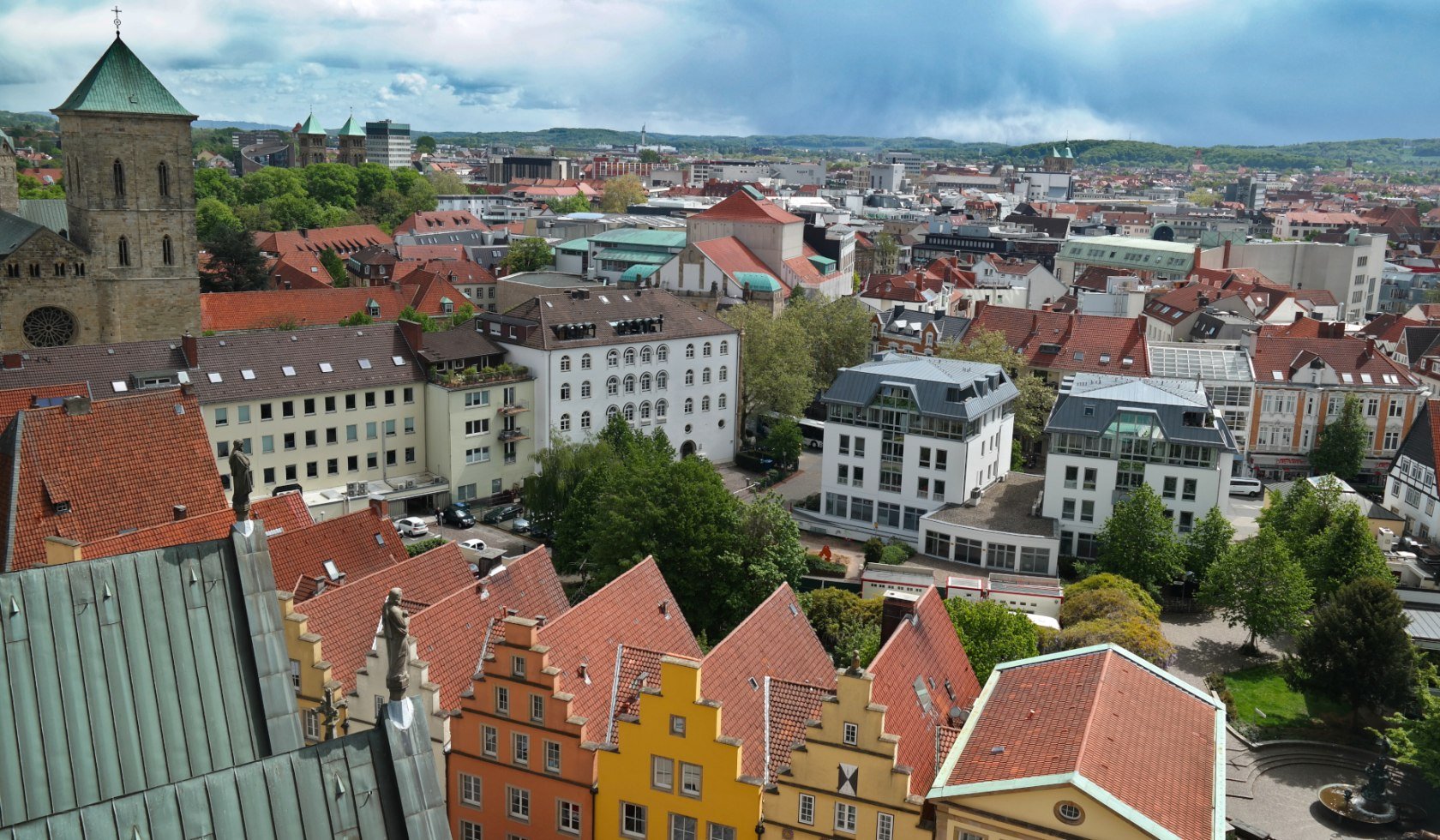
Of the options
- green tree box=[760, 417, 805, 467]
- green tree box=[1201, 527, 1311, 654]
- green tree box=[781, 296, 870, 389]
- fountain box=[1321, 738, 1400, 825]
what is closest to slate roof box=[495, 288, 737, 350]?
green tree box=[760, 417, 805, 467]

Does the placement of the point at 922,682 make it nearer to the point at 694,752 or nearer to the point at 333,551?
the point at 694,752

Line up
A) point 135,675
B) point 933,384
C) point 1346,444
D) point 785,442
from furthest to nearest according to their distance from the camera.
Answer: point 1346,444 < point 785,442 < point 933,384 < point 135,675

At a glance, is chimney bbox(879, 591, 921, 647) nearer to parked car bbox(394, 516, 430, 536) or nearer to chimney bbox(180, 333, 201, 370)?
parked car bbox(394, 516, 430, 536)

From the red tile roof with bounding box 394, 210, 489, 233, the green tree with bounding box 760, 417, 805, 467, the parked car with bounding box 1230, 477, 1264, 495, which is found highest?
the red tile roof with bounding box 394, 210, 489, 233

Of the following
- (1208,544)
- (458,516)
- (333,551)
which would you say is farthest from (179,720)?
(1208,544)

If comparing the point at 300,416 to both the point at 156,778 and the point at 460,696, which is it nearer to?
the point at 460,696

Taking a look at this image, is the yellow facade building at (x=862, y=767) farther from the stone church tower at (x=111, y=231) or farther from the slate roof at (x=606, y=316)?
the stone church tower at (x=111, y=231)

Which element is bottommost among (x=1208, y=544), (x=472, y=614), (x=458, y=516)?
(x=458, y=516)
